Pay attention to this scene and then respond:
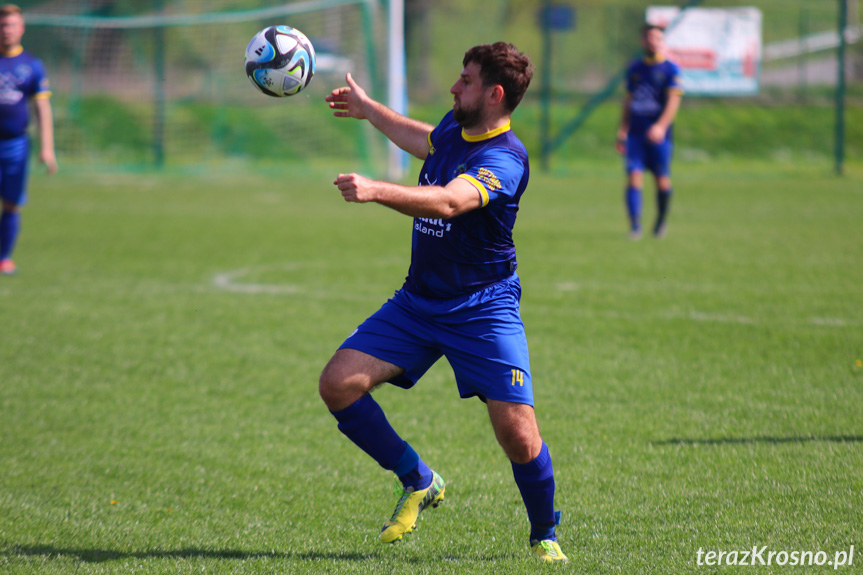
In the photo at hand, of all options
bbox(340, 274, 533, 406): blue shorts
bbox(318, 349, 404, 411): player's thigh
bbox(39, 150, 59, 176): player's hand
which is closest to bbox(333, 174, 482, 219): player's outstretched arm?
bbox(340, 274, 533, 406): blue shorts

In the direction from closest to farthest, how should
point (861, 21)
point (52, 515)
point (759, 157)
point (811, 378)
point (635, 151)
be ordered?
point (52, 515) < point (811, 378) < point (635, 151) < point (759, 157) < point (861, 21)

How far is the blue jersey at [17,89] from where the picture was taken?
9.55 meters

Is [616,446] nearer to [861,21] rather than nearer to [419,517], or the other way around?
[419,517]

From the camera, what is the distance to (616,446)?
488cm

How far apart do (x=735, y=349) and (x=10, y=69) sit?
762 cm

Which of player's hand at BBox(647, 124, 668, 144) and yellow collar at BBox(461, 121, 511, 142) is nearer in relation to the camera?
yellow collar at BBox(461, 121, 511, 142)

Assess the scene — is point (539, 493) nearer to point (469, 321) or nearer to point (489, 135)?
point (469, 321)

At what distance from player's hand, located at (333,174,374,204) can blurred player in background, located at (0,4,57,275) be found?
7697 mm

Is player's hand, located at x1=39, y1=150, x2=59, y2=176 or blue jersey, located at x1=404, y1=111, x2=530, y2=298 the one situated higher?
blue jersey, located at x1=404, y1=111, x2=530, y2=298

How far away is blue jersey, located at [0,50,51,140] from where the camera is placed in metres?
9.55

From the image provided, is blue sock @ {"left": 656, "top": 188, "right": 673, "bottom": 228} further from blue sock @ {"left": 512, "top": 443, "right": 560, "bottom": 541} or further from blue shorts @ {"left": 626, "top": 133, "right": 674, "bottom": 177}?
blue sock @ {"left": 512, "top": 443, "right": 560, "bottom": 541}

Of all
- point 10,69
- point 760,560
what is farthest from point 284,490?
point 10,69

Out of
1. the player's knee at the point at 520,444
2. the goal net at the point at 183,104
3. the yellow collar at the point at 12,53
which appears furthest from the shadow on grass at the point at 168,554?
the goal net at the point at 183,104

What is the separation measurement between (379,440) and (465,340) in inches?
21.8
